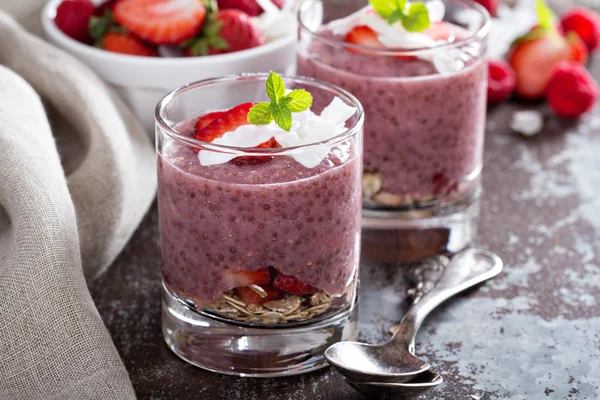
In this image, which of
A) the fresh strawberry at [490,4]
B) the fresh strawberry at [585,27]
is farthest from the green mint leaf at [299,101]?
the fresh strawberry at [585,27]

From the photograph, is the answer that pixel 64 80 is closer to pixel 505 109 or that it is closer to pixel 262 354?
pixel 262 354

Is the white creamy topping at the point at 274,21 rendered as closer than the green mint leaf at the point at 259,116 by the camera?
No

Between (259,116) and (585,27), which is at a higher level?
(259,116)

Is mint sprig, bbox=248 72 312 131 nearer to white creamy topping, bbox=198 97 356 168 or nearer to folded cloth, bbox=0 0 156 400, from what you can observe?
white creamy topping, bbox=198 97 356 168

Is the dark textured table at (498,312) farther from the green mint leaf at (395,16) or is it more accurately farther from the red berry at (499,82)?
the green mint leaf at (395,16)

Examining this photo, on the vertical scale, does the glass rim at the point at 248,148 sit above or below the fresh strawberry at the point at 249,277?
above

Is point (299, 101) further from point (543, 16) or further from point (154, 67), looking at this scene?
point (543, 16)

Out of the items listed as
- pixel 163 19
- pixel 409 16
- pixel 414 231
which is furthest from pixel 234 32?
pixel 414 231
